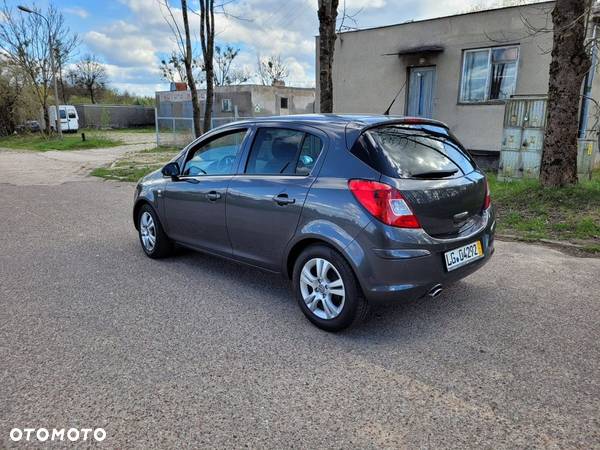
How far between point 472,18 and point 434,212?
11305mm

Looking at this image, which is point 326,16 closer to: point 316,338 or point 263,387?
point 316,338

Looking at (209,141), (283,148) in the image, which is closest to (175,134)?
(209,141)

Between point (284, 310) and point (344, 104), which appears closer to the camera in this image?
point (284, 310)

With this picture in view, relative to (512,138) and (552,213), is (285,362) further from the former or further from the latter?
(512,138)

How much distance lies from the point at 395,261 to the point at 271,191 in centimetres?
126

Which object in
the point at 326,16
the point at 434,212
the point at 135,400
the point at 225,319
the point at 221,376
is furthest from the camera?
the point at 326,16

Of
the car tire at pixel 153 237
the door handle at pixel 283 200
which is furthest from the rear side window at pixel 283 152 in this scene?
the car tire at pixel 153 237

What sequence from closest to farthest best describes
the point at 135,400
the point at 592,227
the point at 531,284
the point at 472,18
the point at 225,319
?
1. the point at 135,400
2. the point at 225,319
3. the point at 531,284
4. the point at 592,227
5. the point at 472,18

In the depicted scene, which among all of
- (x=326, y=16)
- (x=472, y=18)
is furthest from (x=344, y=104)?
(x=326, y=16)

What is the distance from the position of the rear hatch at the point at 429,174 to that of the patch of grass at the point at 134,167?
34.2 feet

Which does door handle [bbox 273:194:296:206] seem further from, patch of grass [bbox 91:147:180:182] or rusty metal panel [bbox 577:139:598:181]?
patch of grass [bbox 91:147:180:182]

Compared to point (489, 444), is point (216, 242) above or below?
above

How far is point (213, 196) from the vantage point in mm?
4488

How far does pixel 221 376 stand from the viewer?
297 cm
